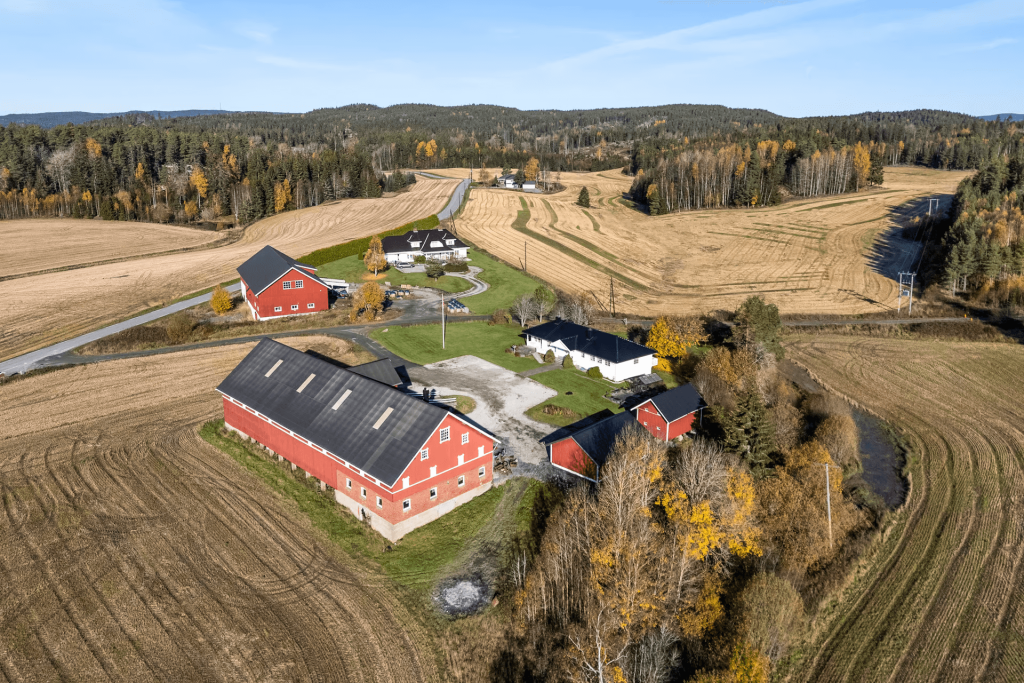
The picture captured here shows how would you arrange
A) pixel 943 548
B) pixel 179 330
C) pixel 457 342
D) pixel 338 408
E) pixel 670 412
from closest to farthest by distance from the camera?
pixel 943 548 → pixel 338 408 → pixel 670 412 → pixel 179 330 → pixel 457 342

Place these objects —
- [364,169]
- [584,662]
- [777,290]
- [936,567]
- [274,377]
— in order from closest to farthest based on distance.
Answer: [584,662], [936,567], [274,377], [777,290], [364,169]

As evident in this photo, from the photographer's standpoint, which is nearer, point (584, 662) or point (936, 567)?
point (584, 662)

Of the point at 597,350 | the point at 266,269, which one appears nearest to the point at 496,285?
the point at 266,269

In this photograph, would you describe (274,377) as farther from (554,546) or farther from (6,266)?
(6,266)

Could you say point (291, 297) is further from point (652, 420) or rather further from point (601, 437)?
point (601, 437)

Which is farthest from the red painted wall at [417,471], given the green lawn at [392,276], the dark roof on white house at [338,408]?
the green lawn at [392,276]

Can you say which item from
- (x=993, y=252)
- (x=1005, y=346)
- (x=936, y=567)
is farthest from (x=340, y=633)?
(x=993, y=252)
